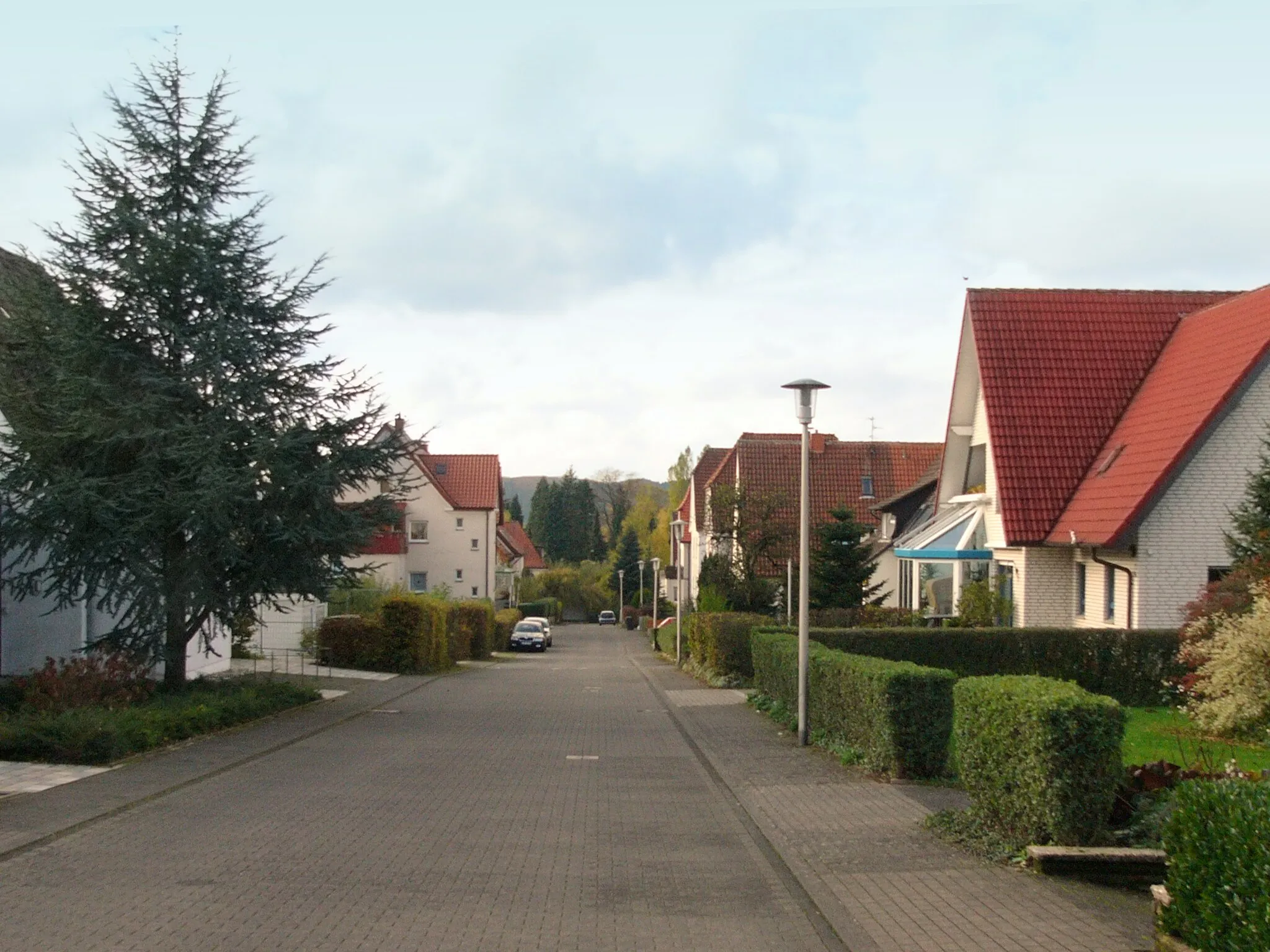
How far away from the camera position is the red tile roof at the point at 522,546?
10350 centimetres

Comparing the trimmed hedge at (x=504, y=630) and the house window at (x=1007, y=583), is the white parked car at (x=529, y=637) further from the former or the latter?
the house window at (x=1007, y=583)

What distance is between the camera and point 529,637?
5891 centimetres

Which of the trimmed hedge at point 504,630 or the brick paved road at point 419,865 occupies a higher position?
the brick paved road at point 419,865

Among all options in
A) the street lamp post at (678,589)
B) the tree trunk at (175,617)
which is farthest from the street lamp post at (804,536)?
the street lamp post at (678,589)

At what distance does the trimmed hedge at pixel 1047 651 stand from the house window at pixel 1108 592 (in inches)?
54.2

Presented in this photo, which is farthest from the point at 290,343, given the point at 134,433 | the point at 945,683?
the point at 945,683

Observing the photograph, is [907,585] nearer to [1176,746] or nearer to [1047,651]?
[1047,651]

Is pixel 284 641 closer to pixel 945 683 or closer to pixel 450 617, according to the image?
pixel 450 617

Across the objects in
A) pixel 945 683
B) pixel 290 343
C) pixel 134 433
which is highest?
pixel 290 343

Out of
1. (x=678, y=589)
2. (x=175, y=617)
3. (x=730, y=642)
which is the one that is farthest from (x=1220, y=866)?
(x=678, y=589)

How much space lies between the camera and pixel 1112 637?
75.5 feet

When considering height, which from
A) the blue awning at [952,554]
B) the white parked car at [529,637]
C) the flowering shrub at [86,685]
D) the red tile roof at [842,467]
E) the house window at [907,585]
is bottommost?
the white parked car at [529,637]

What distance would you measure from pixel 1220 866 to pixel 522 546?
347 feet

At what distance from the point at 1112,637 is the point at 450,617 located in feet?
76.2
